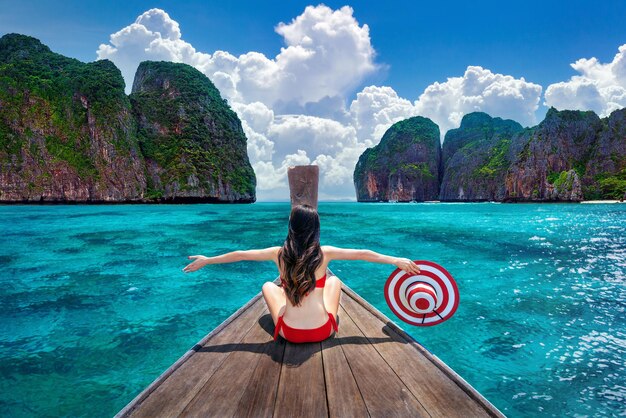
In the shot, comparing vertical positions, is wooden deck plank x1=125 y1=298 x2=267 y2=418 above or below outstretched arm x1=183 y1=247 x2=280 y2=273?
below

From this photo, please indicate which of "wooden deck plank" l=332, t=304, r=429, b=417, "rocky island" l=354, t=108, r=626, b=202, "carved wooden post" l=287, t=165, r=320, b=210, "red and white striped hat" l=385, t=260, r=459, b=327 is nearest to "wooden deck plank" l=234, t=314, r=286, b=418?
"wooden deck plank" l=332, t=304, r=429, b=417

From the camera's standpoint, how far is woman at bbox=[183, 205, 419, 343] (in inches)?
111

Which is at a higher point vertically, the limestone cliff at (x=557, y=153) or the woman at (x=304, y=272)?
the limestone cliff at (x=557, y=153)

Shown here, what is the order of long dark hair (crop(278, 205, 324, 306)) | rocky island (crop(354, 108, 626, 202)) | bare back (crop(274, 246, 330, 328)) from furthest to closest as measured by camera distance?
rocky island (crop(354, 108, 626, 202)), bare back (crop(274, 246, 330, 328)), long dark hair (crop(278, 205, 324, 306))

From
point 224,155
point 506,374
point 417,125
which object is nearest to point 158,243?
point 506,374

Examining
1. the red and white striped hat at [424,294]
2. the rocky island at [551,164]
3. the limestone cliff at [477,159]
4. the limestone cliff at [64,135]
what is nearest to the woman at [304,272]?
the red and white striped hat at [424,294]

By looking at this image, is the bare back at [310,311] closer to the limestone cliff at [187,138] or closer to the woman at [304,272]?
the woman at [304,272]

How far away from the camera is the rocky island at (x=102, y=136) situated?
6925 centimetres

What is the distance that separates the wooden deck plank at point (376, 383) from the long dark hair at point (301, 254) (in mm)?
731

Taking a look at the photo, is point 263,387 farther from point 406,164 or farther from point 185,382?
point 406,164

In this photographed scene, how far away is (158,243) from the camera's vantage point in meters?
16.9

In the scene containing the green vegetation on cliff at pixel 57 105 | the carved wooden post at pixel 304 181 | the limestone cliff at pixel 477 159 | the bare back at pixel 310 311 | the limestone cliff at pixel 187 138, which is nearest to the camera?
the bare back at pixel 310 311

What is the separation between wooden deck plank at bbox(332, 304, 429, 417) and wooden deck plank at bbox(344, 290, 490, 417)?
6 centimetres

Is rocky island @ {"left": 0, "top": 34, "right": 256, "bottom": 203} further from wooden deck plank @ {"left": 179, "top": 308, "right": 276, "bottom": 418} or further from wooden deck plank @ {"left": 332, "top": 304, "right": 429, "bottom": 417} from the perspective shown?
wooden deck plank @ {"left": 332, "top": 304, "right": 429, "bottom": 417}
